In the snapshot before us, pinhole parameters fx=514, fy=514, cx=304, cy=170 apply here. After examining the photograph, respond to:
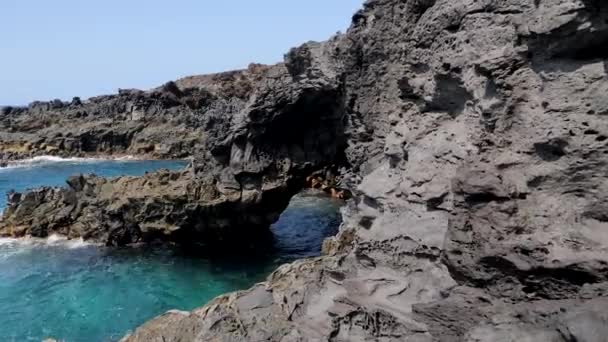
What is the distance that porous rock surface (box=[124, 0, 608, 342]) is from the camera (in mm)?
6043

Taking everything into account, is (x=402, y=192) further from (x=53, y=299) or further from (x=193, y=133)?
(x=193, y=133)

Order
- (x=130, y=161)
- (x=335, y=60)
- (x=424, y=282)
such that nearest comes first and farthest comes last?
(x=424, y=282), (x=335, y=60), (x=130, y=161)

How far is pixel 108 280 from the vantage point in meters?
21.7

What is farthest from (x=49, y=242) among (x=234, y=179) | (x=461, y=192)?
(x=461, y=192)

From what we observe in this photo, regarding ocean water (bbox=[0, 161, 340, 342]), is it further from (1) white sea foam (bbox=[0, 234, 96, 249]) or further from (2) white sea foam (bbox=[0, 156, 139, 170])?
(2) white sea foam (bbox=[0, 156, 139, 170])

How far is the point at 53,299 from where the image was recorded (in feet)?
66.6

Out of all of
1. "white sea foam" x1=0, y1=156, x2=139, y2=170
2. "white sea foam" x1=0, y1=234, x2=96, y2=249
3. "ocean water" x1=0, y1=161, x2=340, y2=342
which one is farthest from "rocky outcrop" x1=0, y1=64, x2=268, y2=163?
"ocean water" x1=0, y1=161, x2=340, y2=342

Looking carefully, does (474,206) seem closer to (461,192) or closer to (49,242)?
(461,192)

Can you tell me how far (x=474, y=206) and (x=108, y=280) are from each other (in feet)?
61.0

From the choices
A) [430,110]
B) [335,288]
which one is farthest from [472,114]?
[335,288]

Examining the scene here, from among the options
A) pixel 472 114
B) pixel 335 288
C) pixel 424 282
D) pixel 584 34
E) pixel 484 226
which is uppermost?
pixel 584 34

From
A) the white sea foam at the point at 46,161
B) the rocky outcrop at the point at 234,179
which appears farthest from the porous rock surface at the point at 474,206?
the white sea foam at the point at 46,161

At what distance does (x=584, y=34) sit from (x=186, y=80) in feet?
268

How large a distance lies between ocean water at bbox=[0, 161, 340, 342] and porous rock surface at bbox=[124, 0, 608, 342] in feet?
26.6
